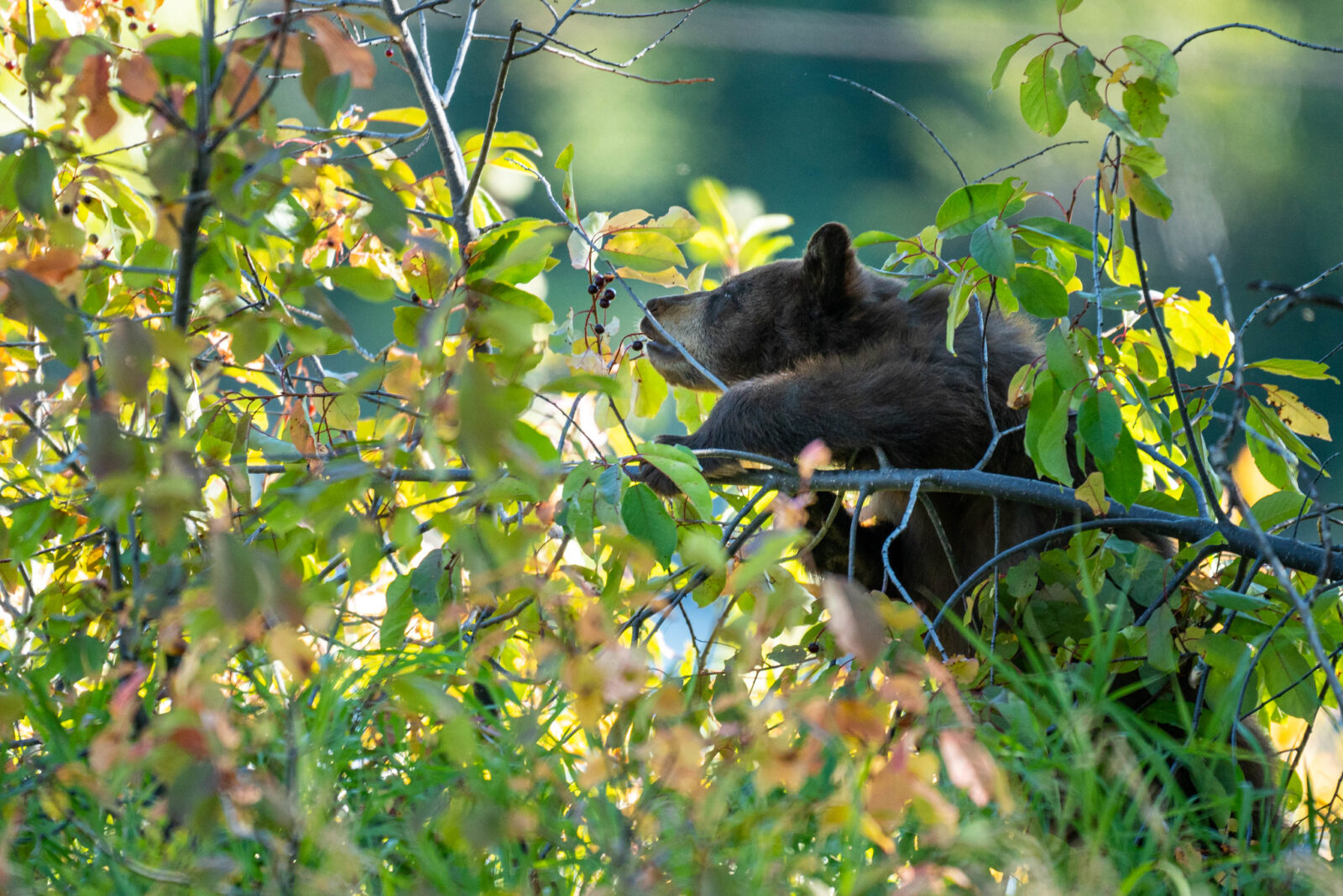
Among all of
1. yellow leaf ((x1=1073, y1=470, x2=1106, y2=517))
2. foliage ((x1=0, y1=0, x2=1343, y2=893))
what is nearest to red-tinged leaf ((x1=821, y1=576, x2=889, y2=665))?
foliage ((x1=0, y1=0, x2=1343, y2=893))

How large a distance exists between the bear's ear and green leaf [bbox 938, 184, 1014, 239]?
4.19 ft

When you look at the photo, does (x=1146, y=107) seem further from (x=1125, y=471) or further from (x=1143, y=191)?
(x=1125, y=471)

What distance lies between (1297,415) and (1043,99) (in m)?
1.02

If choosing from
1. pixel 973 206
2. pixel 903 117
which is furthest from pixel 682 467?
pixel 903 117

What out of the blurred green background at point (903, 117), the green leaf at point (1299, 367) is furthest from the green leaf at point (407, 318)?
the blurred green background at point (903, 117)

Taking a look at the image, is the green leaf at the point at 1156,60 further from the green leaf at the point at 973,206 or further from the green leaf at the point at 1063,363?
the green leaf at the point at 1063,363

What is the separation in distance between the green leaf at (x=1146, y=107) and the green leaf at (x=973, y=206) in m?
0.28

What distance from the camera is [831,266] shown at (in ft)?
11.5

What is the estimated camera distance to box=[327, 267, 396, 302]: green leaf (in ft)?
4.87

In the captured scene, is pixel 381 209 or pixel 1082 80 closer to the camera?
pixel 381 209

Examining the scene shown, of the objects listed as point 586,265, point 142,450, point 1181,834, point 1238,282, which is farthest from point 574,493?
point 1238,282

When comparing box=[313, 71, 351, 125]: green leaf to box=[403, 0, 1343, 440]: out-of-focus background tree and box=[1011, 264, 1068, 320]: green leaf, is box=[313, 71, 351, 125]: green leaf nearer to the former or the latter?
box=[1011, 264, 1068, 320]: green leaf

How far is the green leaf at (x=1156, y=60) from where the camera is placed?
204 centimetres

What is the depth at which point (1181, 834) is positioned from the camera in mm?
1713
